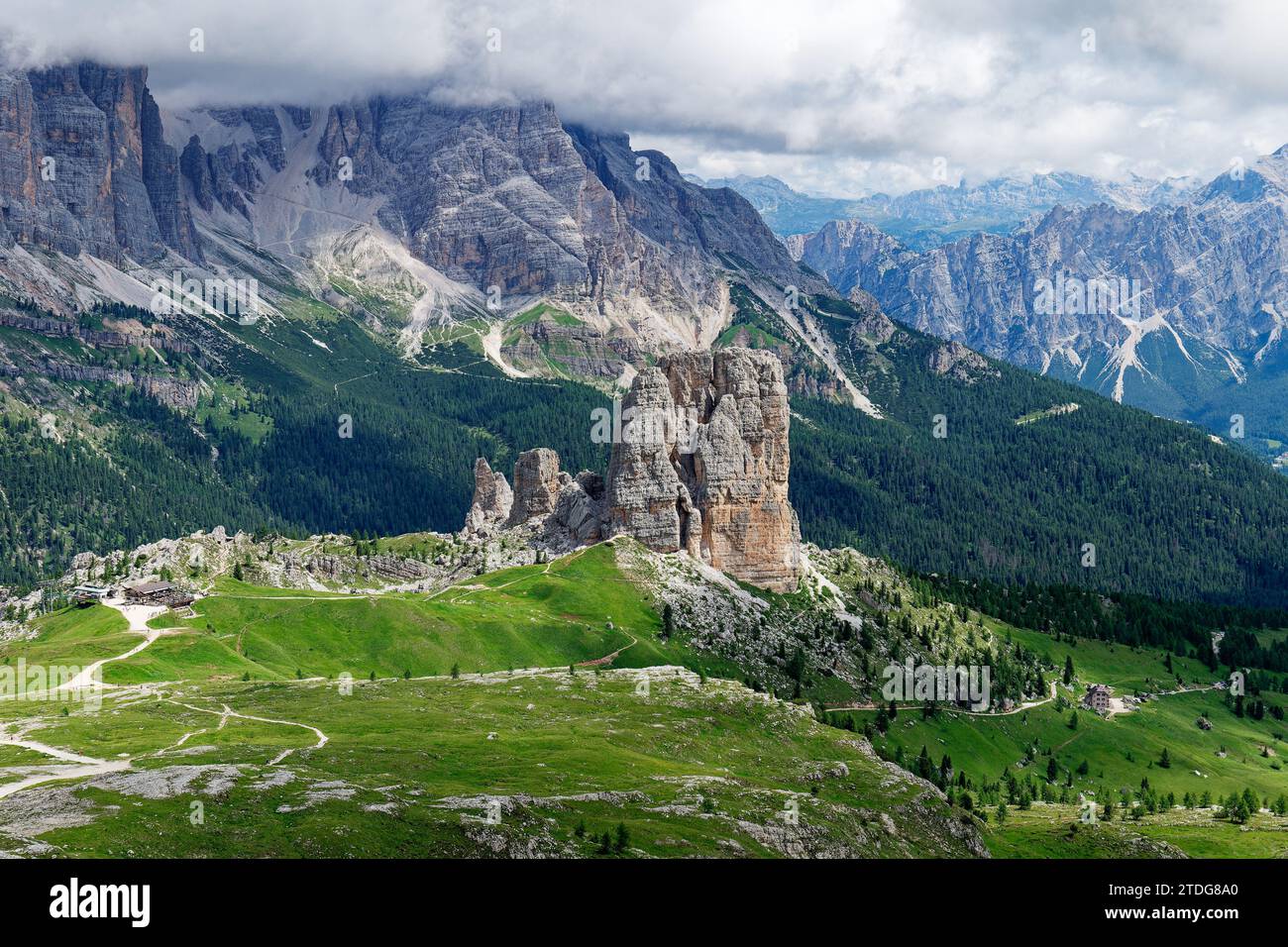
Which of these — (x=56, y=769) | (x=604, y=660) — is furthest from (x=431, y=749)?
(x=604, y=660)

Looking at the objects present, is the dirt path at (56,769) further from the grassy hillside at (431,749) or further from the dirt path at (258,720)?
the dirt path at (258,720)

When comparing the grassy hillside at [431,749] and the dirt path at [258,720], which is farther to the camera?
the dirt path at [258,720]

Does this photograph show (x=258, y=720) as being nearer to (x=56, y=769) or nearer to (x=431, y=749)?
(x=431, y=749)

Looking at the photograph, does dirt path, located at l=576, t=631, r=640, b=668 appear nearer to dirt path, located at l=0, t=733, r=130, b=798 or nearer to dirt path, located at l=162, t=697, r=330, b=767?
dirt path, located at l=162, t=697, r=330, b=767

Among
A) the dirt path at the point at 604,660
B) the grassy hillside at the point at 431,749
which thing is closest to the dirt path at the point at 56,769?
the grassy hillside at the point at 431,749

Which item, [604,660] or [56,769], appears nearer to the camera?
[56,769]

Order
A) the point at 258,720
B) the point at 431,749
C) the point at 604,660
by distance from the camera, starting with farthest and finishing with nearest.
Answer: the point at 604,660 → the point at 258,720 → the point at 431,749

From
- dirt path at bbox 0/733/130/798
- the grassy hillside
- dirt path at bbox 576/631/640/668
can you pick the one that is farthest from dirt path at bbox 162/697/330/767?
dirt path at bbox 576/631/640/668

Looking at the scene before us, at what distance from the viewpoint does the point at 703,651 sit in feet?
645

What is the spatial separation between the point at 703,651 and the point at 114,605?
85.9m

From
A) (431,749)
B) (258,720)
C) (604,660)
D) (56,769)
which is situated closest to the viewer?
(56,769)
